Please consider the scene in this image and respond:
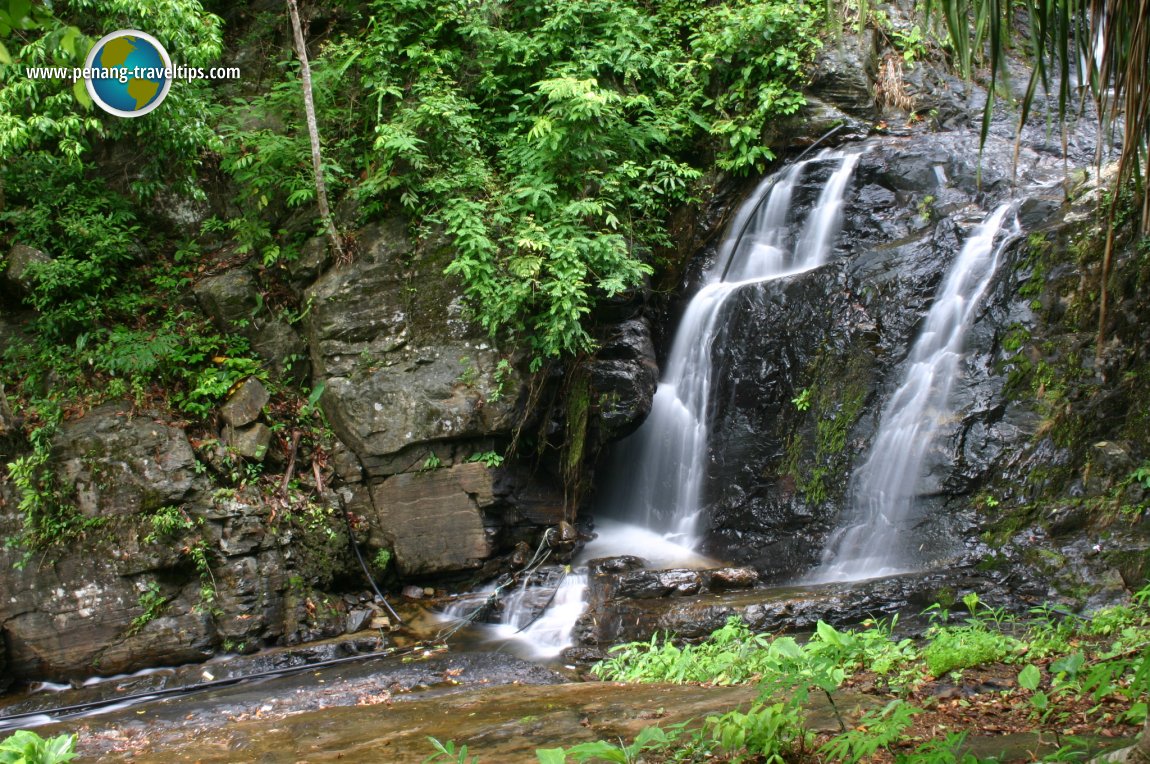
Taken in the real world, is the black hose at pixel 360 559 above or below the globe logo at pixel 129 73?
below

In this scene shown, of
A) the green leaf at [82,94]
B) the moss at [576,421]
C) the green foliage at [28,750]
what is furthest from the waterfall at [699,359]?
the green leaf at [82,94]

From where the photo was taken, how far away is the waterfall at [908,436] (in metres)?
7.59

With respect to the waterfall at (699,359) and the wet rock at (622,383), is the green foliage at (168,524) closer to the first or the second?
the wet rock at (622,383)

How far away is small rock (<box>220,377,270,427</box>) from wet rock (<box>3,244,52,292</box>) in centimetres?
245

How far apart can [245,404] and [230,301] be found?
1.48 meters

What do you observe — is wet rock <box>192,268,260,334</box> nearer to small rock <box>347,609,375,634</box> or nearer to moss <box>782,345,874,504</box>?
small rock <box>347,609,375,634</box>

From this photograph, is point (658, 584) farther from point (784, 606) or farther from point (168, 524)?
point (168, 524)

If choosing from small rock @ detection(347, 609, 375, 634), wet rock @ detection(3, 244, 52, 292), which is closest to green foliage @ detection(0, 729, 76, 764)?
small rock @ detection(347, 609, 375, 634)

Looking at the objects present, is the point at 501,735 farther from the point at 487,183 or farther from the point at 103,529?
the point at 487,183

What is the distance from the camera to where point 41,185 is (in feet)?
29.0

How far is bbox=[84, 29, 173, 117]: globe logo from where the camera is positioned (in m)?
8.13

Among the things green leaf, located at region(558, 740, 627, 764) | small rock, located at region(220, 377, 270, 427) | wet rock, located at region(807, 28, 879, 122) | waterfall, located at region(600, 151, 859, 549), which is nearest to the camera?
green leaf, located at region(558, 740, 627, 764)

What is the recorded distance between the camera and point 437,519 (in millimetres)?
8750

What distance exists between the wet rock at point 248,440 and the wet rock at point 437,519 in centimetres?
141
